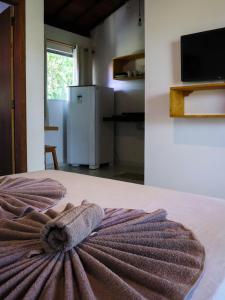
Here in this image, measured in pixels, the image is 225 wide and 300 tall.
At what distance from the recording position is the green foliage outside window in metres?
5.32

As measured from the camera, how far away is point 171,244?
0.77 m

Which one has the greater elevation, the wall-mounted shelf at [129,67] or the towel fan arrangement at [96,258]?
the wall-mounted shelf at [129,67]

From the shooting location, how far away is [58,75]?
5.49 meters

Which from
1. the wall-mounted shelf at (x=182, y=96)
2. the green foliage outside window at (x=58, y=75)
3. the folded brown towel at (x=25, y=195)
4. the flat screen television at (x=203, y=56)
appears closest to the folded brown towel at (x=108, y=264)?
the folded brown towel at (x=25, y=195)

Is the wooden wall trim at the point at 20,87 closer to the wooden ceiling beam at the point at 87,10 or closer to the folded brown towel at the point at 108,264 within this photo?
the folded brown towel at the point at 108,264

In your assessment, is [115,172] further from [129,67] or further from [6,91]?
[6,91]

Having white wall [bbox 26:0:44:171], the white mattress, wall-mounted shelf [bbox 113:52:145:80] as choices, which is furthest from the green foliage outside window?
the white mattress

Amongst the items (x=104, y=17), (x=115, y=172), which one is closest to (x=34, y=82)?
(x=115, y=172)

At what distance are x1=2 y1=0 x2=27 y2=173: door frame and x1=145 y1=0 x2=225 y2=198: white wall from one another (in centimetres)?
128

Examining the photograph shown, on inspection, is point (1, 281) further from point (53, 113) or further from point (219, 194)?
point (53, 113)

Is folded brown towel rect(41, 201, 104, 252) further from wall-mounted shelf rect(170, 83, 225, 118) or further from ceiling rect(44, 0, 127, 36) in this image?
ceiling rect(44, 0, 127, 36)

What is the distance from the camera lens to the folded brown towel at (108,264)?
0.59 m

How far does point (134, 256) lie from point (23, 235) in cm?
32

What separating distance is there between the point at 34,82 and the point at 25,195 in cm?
208
